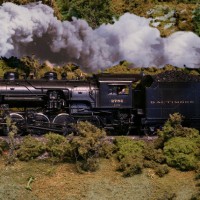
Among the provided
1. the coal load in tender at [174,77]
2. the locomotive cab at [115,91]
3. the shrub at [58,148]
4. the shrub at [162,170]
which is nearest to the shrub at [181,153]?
the shrub at [162,170]

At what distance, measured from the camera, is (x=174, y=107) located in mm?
20703

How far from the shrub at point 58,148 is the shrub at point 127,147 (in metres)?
1.83

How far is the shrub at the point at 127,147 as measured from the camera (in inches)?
674

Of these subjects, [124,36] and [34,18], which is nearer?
[34,18]

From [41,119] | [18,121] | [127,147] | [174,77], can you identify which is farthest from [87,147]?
[174,77]

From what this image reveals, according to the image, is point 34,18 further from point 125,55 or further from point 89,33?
point 125,55

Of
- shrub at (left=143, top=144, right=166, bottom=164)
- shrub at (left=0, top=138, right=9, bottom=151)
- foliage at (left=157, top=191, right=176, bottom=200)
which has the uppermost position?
shrub at (left=0, top=138, right=9, bottom=151)

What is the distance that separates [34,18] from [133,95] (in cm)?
865

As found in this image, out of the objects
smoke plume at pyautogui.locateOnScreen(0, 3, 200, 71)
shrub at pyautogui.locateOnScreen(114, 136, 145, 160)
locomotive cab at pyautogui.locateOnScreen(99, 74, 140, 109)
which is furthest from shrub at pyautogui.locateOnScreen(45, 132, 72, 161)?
smoke plume at pyautogui.locateOnScreen(0, 3, 200, 71)

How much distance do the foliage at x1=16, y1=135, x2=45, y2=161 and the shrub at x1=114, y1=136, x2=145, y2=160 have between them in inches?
108

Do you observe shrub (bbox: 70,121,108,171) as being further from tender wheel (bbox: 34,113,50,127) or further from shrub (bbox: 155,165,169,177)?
tender wheel (bbox: 34,113,50,127)

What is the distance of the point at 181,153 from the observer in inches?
658

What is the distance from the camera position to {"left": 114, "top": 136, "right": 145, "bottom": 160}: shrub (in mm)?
17125

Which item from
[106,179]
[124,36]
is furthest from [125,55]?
[106,179]
